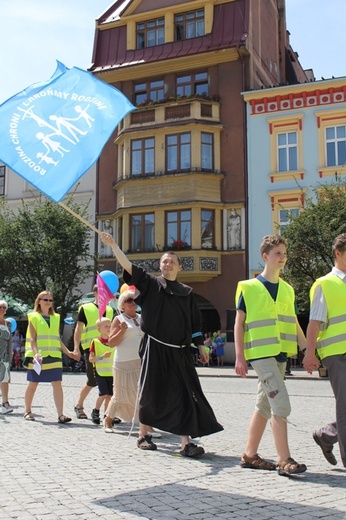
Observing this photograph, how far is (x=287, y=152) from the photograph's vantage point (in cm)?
2900

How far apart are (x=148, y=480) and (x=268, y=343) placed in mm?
1546

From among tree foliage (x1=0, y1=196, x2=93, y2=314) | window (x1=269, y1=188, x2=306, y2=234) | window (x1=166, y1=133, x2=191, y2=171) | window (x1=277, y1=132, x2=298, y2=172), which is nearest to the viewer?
tree foliage (x1=0, y1=196, x2=93, y2=314)

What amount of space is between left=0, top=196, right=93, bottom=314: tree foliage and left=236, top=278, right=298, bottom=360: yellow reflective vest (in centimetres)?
2294

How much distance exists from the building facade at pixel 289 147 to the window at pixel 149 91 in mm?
4581

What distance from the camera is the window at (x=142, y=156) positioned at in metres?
30.4

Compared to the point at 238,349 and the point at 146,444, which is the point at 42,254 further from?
the point at 238,349

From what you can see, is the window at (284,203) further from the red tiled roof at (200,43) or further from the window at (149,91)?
the window at (149,91)

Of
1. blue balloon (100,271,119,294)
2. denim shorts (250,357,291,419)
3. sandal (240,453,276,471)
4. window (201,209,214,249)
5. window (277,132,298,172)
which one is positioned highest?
window (277,132,298,172)

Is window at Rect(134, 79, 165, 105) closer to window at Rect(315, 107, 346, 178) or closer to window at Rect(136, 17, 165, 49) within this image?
window at Rect(136, 17, 165, 49)

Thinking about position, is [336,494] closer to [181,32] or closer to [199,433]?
[199,433]

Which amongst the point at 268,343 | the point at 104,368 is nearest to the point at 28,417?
the point at 104,368

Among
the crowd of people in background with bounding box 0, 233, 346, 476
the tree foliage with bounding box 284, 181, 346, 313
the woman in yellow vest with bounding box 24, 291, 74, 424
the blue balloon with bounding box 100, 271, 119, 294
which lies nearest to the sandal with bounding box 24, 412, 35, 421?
the woman in yellow vest with bounding box 24, 291, 74, 424

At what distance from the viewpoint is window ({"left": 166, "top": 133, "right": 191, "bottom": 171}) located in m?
29.7

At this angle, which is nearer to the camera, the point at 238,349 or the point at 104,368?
the point at 238,349
